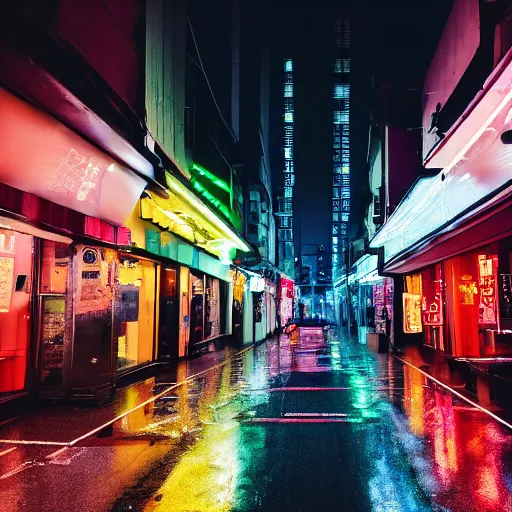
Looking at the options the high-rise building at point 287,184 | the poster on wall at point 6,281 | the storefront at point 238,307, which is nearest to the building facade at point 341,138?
the high-rise building at point 287,184

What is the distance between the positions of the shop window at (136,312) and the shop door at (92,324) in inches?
91.7

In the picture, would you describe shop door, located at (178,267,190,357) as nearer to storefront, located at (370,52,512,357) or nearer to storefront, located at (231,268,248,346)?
storefront, located at (231,268,248,346)

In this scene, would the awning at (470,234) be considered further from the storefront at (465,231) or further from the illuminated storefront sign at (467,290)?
the illuminated storefront sign at (467,290)

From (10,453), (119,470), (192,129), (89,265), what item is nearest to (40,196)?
(89,265)

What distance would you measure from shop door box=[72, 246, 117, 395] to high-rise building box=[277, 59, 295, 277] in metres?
40.1

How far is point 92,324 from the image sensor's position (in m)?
9.77

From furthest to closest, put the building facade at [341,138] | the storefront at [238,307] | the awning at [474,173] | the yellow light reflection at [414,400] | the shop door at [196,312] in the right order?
the building facade at [341,138], the storefront at [238,307], the shop door at [196,312], the yellow light reflection at [414,400], the awning at [474,173]

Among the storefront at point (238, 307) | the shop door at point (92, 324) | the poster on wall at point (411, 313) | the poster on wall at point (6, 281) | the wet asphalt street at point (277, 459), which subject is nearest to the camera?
the wet asphalt street at point (277, 459)

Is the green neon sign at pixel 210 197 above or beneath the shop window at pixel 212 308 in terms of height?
above

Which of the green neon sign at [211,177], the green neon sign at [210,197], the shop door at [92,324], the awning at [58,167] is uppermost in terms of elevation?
the green neon sign at [211,177]

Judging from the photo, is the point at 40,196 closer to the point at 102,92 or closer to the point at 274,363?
the point at 102,92

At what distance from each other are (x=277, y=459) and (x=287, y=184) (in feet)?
158

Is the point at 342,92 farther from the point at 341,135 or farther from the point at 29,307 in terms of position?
the point at 29,307

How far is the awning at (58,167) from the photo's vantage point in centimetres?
694
